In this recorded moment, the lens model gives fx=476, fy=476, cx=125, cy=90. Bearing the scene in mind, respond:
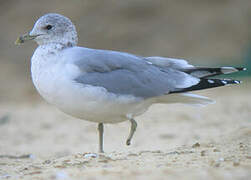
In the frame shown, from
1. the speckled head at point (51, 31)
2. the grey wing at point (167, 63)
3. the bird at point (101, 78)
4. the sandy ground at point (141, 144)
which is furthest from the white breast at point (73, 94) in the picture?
the grey wing at point (167, 63)

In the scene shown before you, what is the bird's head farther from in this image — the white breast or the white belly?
the white belly

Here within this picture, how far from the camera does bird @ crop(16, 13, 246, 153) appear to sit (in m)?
4.25

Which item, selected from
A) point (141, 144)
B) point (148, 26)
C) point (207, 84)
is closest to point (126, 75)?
point (207, 84)

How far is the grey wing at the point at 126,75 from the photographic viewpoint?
4352mm

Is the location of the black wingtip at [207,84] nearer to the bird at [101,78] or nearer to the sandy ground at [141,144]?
the bird at [101,78]

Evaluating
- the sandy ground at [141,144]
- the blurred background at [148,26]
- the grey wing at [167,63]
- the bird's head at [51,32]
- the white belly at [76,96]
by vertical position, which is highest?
the blurred background at [148,26]

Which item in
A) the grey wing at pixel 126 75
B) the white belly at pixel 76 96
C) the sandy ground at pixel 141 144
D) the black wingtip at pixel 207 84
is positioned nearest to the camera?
the sandy ground at pixel 141 144

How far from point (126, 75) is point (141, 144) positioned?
2.00 meters

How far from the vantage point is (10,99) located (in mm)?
10430

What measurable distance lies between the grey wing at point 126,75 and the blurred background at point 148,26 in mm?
8373

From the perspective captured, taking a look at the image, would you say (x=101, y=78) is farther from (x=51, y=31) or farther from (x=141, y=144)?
(x=141, y=144)

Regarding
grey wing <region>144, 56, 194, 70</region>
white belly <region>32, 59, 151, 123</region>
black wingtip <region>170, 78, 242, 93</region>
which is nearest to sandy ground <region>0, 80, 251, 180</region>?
white belly <region>32, 59, 151, 123</region>

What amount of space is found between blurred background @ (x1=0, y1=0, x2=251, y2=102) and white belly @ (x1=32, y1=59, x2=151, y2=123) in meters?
8.77

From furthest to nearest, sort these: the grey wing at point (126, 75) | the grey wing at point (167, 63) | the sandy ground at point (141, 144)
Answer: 1. the grey wing at point (167, 63)
2. the grey wing at point (126, 75)
3. the sandy ground at point (141, 144)
